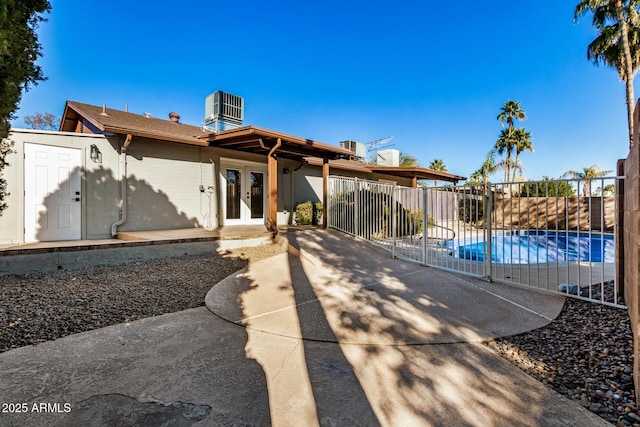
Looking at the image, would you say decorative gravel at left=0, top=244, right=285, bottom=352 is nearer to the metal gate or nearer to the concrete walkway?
the concrete walkway

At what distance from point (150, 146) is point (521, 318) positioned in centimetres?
880

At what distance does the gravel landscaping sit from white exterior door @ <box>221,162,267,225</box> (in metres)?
4.00

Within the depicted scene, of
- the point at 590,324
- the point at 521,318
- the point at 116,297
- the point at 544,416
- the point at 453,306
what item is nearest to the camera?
the point at 544,416

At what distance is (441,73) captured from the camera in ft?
55.0

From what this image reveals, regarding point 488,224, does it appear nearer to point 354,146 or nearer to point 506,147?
point 354,146

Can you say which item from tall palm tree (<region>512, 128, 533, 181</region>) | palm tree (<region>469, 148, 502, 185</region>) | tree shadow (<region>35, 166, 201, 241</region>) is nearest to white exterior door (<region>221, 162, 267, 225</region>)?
tree shadow (<region>35, 166, 201, 241</region>)

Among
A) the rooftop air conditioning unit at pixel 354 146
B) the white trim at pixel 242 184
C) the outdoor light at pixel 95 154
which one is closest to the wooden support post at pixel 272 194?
the white trim at pixel 242 184

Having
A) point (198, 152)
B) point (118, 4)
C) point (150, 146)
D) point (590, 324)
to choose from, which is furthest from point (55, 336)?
point (118, 4)

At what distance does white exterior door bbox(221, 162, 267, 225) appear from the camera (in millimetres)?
9664

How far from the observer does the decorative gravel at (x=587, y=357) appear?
6.48 ft

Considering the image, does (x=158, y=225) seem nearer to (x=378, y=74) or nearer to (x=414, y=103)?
(x=378, y=74)

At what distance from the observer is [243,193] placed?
1013cm

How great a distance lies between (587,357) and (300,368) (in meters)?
2.47

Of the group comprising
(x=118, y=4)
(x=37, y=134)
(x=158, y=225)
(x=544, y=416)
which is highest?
(x=118, y=4)
